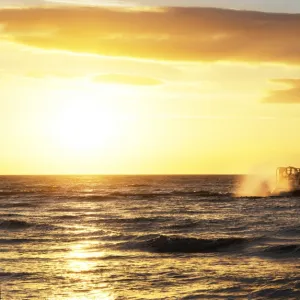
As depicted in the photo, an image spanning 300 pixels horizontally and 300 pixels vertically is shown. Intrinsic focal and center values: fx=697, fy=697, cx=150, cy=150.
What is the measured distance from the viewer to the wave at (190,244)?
36491 mm

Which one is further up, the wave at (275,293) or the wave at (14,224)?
the wave at (14,224)

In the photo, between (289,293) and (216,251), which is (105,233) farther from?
(289,293)

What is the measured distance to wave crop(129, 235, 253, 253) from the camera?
3649 cm

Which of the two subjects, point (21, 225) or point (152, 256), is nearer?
point (152, 256)

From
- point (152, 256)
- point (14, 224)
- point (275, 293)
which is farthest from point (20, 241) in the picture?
point (275, 293)

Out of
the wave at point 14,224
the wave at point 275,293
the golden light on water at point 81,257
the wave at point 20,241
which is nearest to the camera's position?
the wave at point 275,293

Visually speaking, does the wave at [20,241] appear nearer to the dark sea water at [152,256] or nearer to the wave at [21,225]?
the dark sea water at [152,256]

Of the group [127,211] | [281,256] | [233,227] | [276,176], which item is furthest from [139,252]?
[276,176]

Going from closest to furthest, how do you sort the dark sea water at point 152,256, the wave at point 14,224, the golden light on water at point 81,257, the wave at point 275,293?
the wave at point 275,293
the dark sea water at point 152,256
the golden light on water at point 81,257
the wave at point 14,224

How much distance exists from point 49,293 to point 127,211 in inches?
1583

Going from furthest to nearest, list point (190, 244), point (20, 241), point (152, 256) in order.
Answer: point (20, 241)
point (190, 244)
point (152, 256)

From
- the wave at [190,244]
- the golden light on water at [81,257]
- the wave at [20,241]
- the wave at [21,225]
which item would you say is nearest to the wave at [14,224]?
the wave at [21,225]

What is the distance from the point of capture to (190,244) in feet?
125

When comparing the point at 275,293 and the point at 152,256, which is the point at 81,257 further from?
the point at 275,293
